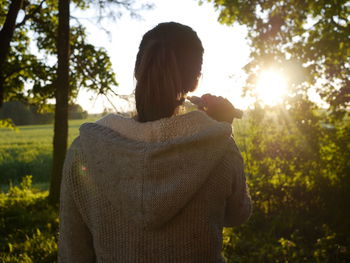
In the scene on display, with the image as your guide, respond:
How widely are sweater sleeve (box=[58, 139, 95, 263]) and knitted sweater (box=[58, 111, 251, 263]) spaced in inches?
1.1

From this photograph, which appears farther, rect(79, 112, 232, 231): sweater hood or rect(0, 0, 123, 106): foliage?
rect(0, 0, 123, 106): foliage

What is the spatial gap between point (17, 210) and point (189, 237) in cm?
613

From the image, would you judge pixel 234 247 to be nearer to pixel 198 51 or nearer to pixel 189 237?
pixel 189 237

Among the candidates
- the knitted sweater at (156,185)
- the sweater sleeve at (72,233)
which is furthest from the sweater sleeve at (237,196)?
the sweater sleeve at (72,233)

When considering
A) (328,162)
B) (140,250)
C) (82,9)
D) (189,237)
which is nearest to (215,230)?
(189,237)

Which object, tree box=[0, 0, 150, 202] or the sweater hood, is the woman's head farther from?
tree box=[0, 0, 150, 202]

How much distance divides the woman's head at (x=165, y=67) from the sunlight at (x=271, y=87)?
390 cm

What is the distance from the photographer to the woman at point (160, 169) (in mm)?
1047

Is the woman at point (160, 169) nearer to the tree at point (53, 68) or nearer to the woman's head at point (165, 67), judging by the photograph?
the woman's head at point (165, 67)

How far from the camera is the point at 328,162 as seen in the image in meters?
5.00

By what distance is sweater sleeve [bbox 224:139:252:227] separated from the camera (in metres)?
1.13

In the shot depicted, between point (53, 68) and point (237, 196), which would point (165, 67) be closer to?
point (237, 196)

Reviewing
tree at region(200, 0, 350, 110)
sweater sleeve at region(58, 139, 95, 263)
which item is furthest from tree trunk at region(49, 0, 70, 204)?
sweater sleeve at region(58, 139, 95, 263)

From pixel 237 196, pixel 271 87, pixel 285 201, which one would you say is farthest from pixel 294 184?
pixel 237 196
